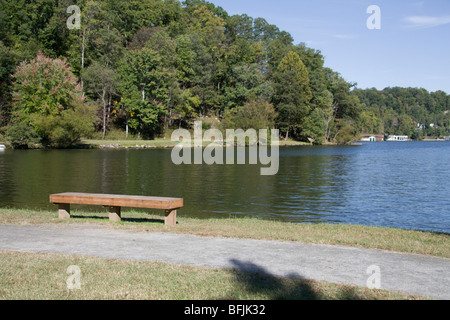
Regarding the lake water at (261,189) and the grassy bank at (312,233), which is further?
the lake water at (261,189)

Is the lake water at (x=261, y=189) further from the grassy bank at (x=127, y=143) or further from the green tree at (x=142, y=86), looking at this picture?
the green tree at (x=142, y=86)

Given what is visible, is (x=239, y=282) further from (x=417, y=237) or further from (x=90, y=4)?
(x=90, y=4)

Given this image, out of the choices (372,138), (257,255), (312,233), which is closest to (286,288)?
(257,255)

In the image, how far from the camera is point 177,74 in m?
78.5

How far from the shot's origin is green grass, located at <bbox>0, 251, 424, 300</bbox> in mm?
6258

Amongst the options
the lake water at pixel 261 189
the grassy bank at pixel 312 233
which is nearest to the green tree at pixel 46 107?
the lake water at pixel 261 189

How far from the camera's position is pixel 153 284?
670 cm

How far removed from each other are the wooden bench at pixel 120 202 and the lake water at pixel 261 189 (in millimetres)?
6055

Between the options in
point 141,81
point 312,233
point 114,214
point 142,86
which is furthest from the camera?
point 142,86

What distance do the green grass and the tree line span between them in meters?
54.1

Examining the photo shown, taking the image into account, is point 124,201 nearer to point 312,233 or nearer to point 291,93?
point 312,233

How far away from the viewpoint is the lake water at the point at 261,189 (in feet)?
63.2

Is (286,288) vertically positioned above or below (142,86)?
below

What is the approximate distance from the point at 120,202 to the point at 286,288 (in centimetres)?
678
